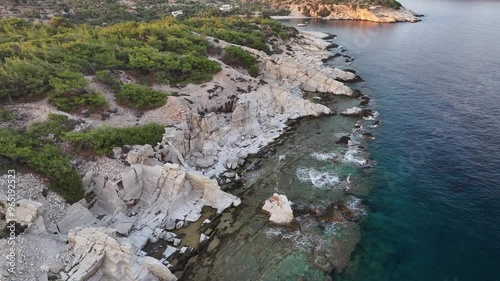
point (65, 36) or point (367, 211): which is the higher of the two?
point (65, 36)

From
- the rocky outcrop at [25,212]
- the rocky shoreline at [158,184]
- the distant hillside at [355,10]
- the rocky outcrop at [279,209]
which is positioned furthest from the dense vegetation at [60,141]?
the distant hillside at [355,10]

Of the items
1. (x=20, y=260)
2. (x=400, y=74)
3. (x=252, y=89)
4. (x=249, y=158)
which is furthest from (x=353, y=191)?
(x=400, y=74)

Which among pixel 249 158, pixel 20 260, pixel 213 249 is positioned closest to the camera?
pixel 20 260

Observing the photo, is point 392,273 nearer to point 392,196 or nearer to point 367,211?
point 367,211

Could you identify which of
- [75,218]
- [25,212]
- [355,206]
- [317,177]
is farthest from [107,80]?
[355,206]

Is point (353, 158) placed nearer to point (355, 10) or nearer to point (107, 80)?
point (107, 80)

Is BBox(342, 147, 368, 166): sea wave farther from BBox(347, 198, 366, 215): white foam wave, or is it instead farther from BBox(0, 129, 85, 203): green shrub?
BBox(0, 129, 85, 203): green shrub
